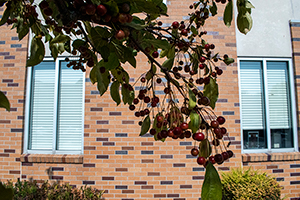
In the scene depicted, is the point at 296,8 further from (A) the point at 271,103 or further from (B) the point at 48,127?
(B) the point at 48,127

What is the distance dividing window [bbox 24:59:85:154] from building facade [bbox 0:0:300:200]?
2 centimetres

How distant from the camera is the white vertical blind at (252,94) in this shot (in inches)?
163

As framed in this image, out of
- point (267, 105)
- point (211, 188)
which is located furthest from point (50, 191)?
point (267, 105)

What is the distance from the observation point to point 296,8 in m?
4.18

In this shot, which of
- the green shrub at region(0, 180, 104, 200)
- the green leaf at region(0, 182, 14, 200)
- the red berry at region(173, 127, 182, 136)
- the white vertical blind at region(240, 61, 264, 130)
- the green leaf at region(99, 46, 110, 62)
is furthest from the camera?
the white vertical blind at region(240, 61, 264, 130)

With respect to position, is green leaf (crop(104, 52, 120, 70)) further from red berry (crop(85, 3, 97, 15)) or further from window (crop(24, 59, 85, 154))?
window (crop(24, 59, 85, 154))

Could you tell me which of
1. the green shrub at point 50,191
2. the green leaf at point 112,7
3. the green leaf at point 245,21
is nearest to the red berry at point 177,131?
the green leaf at point 112,7

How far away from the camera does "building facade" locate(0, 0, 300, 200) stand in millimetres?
3811

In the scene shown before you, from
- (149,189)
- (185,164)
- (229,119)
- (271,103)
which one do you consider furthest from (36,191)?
(271,103)

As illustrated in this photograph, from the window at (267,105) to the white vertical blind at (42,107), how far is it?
4.02 metres

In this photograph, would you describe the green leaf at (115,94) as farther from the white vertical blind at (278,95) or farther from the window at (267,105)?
the white vertical blind at (278,95)

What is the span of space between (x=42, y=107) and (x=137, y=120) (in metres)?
2.03

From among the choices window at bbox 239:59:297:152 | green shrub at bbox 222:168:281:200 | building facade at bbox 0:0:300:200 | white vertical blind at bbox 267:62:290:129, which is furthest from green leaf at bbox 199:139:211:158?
white vertical blind at bbox 267:62:290:129

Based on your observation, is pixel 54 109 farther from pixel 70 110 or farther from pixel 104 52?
pixel 104 52
